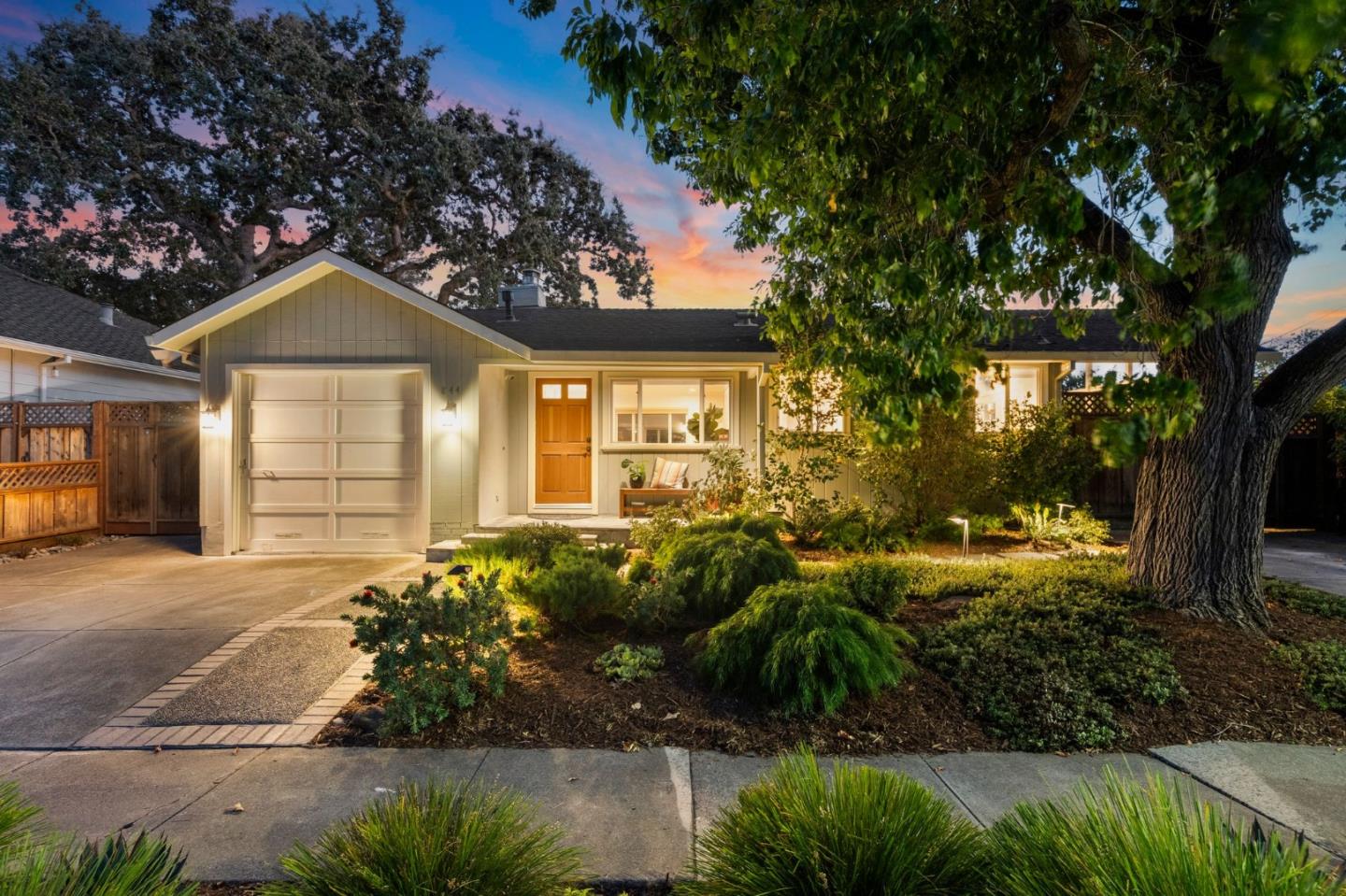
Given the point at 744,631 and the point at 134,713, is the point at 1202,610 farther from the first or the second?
the point at 134,713

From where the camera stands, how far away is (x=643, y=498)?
998cm

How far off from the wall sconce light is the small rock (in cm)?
717

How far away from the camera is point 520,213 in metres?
21.0

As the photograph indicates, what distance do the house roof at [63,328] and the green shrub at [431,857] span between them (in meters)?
12.7

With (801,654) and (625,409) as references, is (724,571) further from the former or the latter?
(625,409)

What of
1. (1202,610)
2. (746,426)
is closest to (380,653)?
(1202,610)

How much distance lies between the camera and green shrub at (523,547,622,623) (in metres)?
4.53

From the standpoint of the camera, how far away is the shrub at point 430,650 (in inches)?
128

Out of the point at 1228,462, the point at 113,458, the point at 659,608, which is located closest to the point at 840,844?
the point at 659,608

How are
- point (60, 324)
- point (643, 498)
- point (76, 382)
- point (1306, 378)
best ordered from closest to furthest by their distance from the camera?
point (1306, 378) < point (643, 498) < point (76, 382) < point (60, 324)

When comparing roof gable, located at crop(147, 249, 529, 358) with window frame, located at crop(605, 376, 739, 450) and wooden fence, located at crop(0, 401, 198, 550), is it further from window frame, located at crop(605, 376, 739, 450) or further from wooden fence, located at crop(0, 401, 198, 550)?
window frame, located at crop(605, 376, 739, 450)

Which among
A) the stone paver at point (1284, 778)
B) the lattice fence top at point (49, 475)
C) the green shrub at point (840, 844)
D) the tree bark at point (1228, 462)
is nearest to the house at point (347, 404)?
the lattice fence top at point (49, 475)

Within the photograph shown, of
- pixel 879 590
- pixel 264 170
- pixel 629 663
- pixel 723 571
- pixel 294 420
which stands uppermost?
pixel 264 170

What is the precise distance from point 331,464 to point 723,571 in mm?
6787
